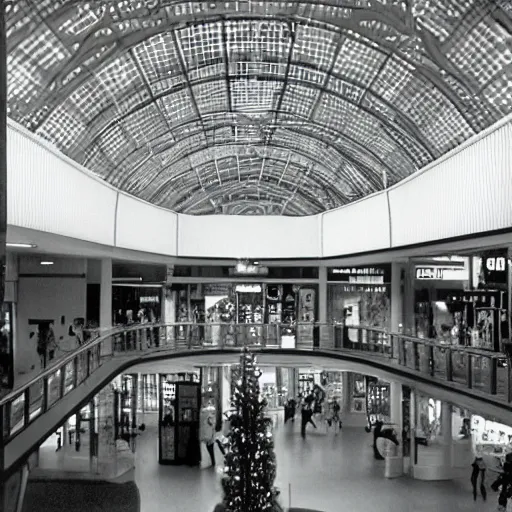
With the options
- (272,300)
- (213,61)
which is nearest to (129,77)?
(213,61)

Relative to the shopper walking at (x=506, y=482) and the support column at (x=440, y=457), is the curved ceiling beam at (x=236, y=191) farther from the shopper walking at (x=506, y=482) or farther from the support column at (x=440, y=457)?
the shopper walking at (x=506, y=482)

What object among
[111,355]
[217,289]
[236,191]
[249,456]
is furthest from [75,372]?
[236,191]

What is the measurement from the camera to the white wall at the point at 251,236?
104 ft

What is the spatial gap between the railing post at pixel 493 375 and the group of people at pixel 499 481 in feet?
15.2

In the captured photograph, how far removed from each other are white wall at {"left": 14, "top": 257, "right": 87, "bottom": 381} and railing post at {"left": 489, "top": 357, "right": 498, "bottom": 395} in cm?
1308

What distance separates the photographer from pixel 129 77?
2189 cm

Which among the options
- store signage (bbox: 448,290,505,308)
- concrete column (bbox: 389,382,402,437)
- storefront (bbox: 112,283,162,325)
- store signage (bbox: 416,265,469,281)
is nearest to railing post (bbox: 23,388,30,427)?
store signage (bbox: 448,290,505,308)

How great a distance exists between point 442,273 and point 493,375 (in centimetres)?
956

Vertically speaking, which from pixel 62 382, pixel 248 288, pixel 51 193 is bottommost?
pixel 62 382

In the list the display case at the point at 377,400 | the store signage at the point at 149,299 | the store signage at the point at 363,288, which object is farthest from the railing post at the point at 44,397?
the store signage at the point at 149,299

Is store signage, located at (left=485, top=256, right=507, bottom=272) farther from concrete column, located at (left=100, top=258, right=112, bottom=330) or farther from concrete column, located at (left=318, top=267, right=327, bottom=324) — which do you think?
concrete column, located at (left=318, top=267, right=327, bottom=324)

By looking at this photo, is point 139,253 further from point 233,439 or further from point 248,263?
point 233,439

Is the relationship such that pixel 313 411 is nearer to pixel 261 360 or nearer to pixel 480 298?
pixel 261 360

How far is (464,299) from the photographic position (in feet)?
67.4
